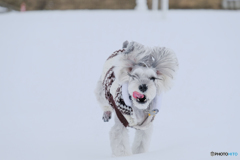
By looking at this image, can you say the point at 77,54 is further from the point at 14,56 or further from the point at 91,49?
the point at 14,56

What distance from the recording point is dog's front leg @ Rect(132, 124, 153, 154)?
→ 13.3ft

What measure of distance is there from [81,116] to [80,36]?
5.14m

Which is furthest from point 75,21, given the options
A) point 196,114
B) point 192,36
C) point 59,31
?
point 196,114

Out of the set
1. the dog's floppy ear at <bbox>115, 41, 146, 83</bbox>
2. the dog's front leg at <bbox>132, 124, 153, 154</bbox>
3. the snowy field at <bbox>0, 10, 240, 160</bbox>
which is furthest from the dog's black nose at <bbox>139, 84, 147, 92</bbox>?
Answer: the dog's front leg at <bbox>132, 124, 153, 154</bbox>

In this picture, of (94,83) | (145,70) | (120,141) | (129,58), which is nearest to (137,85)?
(145,70)

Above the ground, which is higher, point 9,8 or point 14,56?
point 9,8

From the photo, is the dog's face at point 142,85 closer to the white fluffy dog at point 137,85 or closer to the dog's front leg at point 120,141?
the white fluffy dog at point 137,85

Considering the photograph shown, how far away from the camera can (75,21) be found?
11844 millimetres

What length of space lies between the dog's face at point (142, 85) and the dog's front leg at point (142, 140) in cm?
69

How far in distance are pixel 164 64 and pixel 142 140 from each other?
1.06 m

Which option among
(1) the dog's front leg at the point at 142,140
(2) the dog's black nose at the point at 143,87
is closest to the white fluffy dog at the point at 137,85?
(2) the dog's black nose at the point at 143,87

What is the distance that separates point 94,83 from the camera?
7.45 metres

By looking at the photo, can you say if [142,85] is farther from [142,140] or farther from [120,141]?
[142,140]

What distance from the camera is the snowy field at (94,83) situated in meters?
→ 4.41
